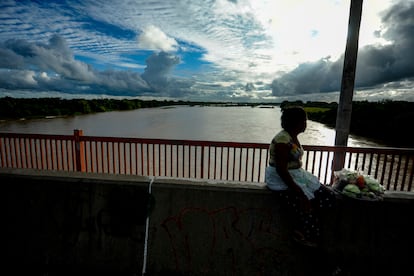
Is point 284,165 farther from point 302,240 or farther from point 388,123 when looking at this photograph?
point 388,123

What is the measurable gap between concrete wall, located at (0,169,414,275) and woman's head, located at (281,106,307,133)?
734 mm

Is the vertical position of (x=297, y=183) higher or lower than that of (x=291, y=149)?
lower

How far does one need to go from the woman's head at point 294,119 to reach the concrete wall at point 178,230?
2.41 feet

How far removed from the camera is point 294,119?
2207mm

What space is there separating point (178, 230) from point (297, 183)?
54.1 inches

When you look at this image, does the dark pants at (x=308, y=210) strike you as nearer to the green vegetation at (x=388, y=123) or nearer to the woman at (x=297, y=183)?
the woman at (x=297, y=183)

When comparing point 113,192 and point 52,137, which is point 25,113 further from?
point 113,192

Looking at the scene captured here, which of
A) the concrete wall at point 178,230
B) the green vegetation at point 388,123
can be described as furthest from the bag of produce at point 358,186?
the green vegetation at point 388,123

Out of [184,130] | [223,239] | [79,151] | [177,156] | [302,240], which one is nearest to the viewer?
[302,240]

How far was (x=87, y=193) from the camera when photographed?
262 cm

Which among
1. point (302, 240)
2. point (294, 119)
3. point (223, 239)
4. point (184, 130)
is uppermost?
point (294, 119)

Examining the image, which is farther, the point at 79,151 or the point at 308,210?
the point at 79,151

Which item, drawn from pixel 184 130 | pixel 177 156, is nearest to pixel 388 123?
pixel 184 130

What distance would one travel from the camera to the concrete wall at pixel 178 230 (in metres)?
2.42
